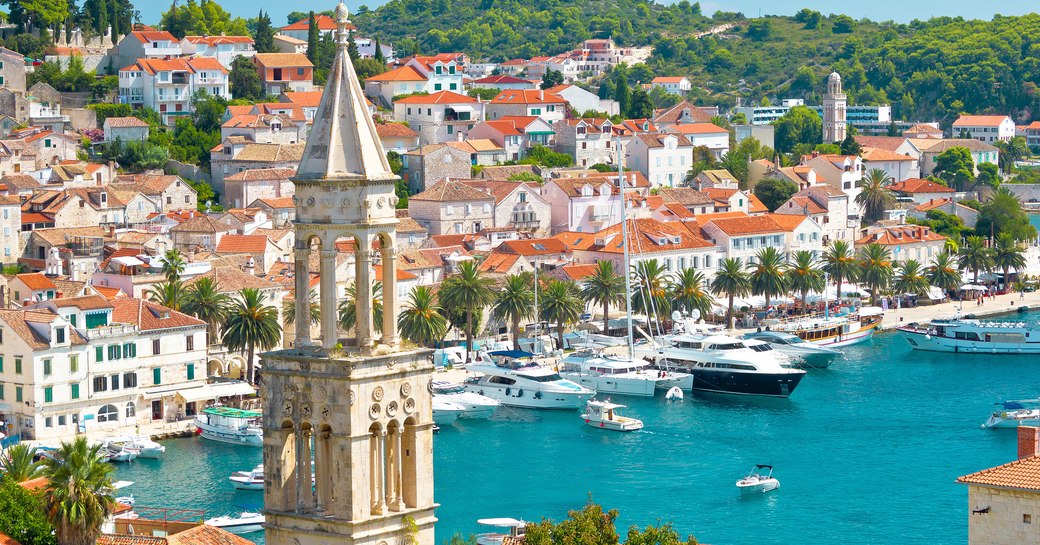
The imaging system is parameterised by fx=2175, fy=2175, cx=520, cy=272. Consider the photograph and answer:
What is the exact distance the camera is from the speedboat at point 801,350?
95875mm

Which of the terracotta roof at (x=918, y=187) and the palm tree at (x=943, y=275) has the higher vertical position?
the terracotta roof at (x=918, y=187)

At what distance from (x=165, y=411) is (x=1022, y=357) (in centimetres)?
4154

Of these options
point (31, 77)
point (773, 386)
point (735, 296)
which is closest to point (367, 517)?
point (773, 386)

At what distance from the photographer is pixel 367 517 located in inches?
1088

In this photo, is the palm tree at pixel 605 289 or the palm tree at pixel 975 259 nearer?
the palm tree at pixel 605 289

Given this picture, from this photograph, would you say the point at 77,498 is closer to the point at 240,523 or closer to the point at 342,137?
the point at 342,137

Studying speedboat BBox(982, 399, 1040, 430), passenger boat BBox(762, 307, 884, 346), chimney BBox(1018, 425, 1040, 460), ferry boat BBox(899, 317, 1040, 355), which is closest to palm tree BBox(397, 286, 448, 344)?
passenger boat BBox(762, 307, 884, 346)

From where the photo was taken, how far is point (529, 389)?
85875mm

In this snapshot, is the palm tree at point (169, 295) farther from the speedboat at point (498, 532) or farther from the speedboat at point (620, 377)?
the speedboat at point (498, 532)

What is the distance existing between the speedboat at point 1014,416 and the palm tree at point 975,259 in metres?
35.8

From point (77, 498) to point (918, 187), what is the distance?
111 m

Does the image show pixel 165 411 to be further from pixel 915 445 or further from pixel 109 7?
pixel 109 7

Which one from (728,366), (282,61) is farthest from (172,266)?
(282,61)

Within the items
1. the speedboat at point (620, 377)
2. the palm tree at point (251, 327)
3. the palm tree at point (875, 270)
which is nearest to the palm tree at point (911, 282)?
the palm tree at point (875, 270)
